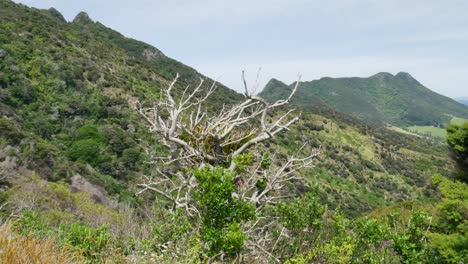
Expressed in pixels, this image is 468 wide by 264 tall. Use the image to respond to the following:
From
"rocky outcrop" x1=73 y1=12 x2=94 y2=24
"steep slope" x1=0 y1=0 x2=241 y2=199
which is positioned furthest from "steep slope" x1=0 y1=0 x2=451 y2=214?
"rocky outcrop" x1=73 y1=12 x2=94 y2=24

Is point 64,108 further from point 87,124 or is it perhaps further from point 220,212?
point 220,212

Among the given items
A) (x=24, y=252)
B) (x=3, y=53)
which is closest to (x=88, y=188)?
(x=3, y=53)

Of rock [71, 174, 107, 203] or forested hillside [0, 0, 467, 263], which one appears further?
rock [71, 174, 107, 203]

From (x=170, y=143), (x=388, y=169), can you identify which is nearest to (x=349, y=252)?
(x=170, y=143)

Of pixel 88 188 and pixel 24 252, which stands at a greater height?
pixel 24 252

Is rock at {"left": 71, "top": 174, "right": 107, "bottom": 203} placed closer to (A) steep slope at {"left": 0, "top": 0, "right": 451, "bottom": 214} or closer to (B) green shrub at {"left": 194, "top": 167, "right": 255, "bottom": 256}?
(A) steep slope at {"left": 0, "top": 0, "right": 451, "bottom": 214}

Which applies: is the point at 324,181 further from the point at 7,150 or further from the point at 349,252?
the point at 349,252

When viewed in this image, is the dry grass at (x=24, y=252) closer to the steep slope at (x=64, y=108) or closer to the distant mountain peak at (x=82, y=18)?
the steep slope at (x=64, y=108)

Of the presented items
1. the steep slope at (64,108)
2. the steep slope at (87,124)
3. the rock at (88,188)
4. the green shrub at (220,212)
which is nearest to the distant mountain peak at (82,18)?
the steep slope at (87,124)

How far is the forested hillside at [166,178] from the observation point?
4.96m

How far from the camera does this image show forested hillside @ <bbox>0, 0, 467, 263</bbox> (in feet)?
16.3

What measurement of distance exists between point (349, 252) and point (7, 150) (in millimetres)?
28559

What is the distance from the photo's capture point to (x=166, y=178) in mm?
6930

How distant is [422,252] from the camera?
6.10 metres
